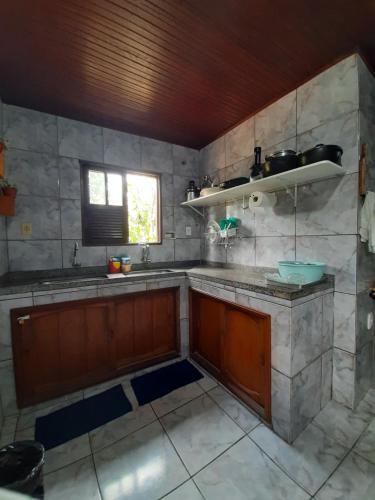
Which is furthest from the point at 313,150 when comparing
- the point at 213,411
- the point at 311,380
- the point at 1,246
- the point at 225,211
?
the point at 1,246

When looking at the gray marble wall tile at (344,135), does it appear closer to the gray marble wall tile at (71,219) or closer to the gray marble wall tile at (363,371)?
the gray marble wall tile at (363,371)

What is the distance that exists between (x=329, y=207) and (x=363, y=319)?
829 millimetres

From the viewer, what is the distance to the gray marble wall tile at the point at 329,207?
135 cm

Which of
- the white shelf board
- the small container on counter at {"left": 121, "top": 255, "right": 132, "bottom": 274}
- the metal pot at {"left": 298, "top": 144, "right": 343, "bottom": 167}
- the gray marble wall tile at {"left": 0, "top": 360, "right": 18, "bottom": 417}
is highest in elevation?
the metal pot at {"left": 298, "top": 144, "right": 343, "bottom": 167}

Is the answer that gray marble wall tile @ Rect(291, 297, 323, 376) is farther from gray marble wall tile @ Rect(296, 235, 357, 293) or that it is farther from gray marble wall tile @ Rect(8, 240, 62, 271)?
gray marble wall tile @ Rect(8, 240, 62, 271)

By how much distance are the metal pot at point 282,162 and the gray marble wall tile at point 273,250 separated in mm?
575

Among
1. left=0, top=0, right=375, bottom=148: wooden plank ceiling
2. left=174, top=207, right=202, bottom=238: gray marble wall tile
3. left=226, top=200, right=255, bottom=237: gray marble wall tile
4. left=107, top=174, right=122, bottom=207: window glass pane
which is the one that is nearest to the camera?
left=0, top=0, right=375, bottom=148: wooden plank ceiling

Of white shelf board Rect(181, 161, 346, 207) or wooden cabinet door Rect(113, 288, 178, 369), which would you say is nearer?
white shelf board Rect(181, 161, 346, 207)

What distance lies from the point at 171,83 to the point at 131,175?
1028 mm

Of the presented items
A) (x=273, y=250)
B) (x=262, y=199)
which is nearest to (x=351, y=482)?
(x=273, y=250)

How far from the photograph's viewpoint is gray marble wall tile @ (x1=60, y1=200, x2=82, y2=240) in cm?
194

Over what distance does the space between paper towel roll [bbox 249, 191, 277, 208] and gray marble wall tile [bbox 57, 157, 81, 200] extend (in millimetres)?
1641

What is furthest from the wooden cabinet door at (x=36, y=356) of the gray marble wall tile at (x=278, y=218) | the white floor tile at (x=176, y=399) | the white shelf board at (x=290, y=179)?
the gray marble wall tile at (x=278, y=218)

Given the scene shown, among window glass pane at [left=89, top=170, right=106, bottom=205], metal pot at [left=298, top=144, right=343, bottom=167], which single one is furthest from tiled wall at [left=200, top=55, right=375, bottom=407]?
window glass pane at [left=89, top=170, right=106, bottom=205]
